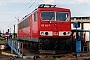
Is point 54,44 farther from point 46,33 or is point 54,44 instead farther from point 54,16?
point 54,16

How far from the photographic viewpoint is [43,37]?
15.5 metres

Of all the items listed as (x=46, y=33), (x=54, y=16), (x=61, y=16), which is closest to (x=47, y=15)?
(x=54, y=16)

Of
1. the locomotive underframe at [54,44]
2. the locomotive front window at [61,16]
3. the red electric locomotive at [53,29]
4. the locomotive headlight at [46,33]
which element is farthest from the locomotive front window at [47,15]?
the locomotive underframe at [54,44]

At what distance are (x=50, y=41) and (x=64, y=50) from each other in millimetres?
1111

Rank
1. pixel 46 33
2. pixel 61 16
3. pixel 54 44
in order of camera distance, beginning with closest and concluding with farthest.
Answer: pixel 46 33, pixel 54 44, pixel 61 16

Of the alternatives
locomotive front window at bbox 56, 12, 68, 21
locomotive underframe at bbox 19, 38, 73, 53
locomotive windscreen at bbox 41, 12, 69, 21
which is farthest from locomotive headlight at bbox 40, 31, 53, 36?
locomotive front window at bbox 56, 12, 68, 21

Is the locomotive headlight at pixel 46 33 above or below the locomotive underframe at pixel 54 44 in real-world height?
above

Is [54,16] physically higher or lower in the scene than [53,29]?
higher

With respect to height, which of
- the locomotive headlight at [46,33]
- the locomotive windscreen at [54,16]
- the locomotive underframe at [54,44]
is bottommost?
the locomotive underframe at [54,44]

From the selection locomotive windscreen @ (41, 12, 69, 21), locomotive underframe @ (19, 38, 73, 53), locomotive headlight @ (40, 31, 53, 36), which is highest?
locomotive windscreen @ (41, 12, 69, 21)

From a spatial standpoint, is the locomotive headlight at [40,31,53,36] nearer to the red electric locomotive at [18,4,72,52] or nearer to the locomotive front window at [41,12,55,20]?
the red electric locomotive at [18,4,72,52]

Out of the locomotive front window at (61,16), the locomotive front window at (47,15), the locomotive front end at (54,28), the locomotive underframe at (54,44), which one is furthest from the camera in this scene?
the locomotive front window at (61,16)

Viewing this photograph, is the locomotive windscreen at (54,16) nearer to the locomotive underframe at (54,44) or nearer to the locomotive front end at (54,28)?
the locomotive front end at (54,28)

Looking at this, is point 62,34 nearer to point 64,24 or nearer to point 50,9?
point 64,24
